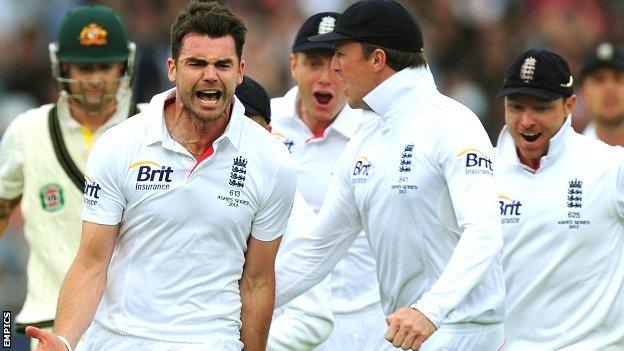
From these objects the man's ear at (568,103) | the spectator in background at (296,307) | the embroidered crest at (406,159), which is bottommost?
the spectator in background at (296,307)

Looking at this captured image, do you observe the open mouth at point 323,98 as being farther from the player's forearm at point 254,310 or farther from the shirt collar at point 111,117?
the player's forearm at point 254,310

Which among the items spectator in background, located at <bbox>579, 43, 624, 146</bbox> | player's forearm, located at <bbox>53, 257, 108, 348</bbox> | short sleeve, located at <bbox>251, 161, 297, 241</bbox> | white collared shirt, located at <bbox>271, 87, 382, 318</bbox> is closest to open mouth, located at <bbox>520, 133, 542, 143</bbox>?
white collared shirt, located at <bbox>271, 87, 382, 318</bbox>

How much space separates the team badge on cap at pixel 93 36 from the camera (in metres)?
8.76

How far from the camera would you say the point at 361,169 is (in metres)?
6.90

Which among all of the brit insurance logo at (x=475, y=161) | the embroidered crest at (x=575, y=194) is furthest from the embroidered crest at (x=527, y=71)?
the brit insurance logo at (x=475, y=161)

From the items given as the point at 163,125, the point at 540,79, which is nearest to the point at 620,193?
the point at 540,79

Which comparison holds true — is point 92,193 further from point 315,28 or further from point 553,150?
point 315,28

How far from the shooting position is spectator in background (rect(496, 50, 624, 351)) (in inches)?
293

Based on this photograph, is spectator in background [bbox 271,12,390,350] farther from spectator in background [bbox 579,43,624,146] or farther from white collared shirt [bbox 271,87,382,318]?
spectator in background [bbox 579,43,624,146]

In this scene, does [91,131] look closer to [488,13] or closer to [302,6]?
[302,6]

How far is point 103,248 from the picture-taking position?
243 inches

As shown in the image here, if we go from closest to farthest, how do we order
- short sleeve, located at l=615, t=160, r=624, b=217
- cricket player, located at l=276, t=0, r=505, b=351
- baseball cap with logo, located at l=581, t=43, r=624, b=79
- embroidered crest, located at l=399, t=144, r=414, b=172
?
cricket player, located at l=276, t=0, r=505, b=351
embroidered crest, located at l=399, t=144, r=414, b=172
short sleeve, located at l=615, t=160, r=624, b=217
baseball cap with logo, located at l=581, t=43, r=624, b=79

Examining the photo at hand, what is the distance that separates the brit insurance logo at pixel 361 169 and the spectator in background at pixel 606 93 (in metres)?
4.45

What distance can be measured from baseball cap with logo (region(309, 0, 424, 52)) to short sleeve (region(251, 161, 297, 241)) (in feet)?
2.52
